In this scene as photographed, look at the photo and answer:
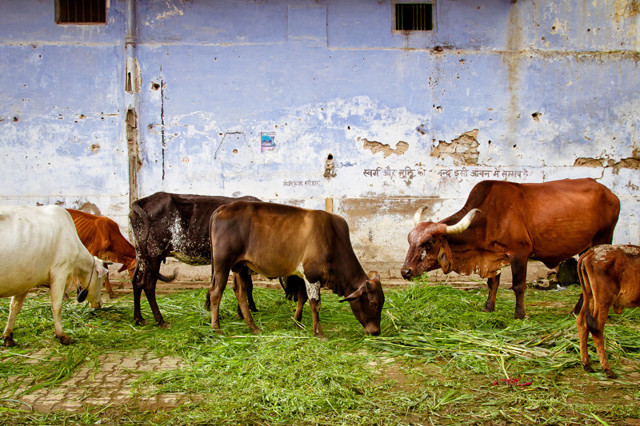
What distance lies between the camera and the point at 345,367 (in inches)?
A: 192

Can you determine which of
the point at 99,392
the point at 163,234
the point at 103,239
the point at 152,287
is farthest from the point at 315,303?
the point at 103,239

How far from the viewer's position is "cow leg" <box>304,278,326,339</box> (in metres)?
5.94

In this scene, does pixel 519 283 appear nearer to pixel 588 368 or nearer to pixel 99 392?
pixel 588 368

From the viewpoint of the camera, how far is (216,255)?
6.01m

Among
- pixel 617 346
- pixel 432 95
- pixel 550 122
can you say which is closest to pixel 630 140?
pixel 550 122

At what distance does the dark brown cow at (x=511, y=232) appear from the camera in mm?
6629

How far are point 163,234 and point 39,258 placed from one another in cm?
161

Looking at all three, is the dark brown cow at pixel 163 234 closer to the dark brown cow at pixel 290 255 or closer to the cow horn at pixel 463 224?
the dark brown cow at pixel 290 255

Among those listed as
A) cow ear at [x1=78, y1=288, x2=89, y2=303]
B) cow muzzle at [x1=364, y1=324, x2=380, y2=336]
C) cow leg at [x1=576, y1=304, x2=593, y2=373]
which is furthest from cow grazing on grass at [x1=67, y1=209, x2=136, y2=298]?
cow leg at [x1=576, y1=304, x2=593, y2=373]

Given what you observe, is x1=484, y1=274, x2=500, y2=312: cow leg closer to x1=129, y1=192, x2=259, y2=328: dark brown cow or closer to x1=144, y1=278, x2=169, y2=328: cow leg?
x1=129, y1=192, x2=259, y2=328: dark brown cow

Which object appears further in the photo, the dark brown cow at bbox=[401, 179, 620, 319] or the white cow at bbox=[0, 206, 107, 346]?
the dark brown cow at bbox=[401, 179, 620, 319]

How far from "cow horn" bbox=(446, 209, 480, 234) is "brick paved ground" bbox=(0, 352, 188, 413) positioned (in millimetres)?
3438

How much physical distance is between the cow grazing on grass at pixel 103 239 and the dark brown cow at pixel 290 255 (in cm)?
322

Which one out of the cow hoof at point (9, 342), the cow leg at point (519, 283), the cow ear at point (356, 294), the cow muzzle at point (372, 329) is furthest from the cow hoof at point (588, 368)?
the cow hoof at point (9, 342)
